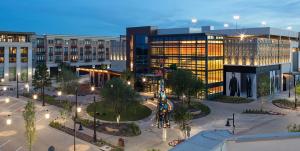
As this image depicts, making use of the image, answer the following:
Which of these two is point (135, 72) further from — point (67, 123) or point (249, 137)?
point (249, 137)

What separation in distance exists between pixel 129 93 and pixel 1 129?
61.7ft

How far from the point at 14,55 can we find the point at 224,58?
71658 mm

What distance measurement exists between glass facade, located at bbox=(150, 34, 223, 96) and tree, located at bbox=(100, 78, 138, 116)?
89.2 ft

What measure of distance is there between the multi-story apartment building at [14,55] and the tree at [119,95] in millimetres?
63004

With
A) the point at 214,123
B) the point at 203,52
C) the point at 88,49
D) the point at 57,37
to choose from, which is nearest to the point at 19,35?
the point at 57,37

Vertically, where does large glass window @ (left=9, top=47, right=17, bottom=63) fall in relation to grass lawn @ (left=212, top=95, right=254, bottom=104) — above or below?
above

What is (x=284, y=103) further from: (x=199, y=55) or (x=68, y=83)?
(x=68, y=83)

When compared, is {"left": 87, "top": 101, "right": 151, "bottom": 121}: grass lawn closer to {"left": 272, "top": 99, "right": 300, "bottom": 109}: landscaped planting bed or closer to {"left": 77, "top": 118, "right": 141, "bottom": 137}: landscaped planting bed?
{"left": 77, "top": 118, "right": 141, "bottom": 137}: landscaped planting bed

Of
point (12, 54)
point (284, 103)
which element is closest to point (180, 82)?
point (284, 103)

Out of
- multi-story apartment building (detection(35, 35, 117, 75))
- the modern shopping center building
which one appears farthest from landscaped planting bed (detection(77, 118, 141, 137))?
multi-story apartment building (detection(35, 35, 117, 75))

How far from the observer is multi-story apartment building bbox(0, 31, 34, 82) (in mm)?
102812

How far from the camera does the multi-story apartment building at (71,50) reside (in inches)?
4914

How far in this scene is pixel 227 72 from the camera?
76.4 meters

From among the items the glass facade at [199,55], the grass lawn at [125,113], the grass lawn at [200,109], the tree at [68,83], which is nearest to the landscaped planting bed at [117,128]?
the grass lawn at [125,113]
